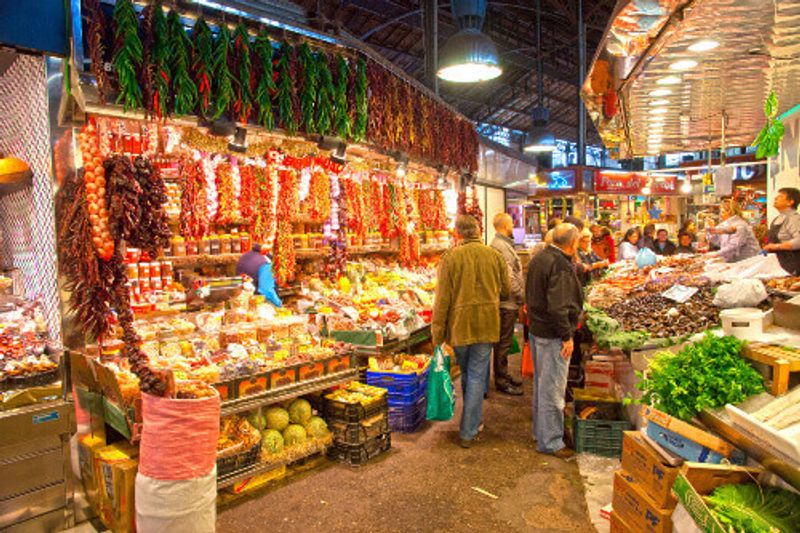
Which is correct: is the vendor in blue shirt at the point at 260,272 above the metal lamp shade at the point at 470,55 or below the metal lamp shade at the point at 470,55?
below

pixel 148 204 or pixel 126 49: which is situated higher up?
pixel 126 49

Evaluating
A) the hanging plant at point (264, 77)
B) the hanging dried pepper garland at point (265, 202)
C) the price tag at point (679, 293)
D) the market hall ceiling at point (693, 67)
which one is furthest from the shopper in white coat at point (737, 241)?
the hanging plant at point (264, 77)

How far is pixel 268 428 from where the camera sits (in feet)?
15.5

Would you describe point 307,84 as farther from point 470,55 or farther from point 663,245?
point 663,245

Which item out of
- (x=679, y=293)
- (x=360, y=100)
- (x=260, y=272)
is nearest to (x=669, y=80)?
(x=679, y=293)

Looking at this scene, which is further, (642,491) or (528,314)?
(528,314)

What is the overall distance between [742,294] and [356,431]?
10.2 feet

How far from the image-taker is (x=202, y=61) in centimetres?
468

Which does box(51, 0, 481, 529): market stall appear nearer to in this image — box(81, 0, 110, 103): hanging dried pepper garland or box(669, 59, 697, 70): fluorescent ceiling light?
box(81, 0, 110, 103): hanging dried pepper garland

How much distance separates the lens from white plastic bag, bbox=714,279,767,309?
13.3 ft

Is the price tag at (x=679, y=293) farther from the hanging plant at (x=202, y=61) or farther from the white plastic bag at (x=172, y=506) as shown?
the hanging plant at (x=202, y=61)

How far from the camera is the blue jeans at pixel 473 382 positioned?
5.15 metres

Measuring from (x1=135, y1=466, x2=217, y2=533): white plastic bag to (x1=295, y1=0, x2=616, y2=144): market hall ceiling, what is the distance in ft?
27.7

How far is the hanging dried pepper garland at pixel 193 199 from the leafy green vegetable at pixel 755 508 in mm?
4449
